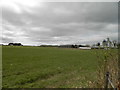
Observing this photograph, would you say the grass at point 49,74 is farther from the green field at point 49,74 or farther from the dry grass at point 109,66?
the dry grass at point 109,66

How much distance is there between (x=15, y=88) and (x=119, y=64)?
466 cm

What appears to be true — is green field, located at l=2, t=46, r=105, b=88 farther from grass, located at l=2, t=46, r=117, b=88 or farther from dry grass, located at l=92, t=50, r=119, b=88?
dry grass, located at l=92, t=50, r=119, b=88

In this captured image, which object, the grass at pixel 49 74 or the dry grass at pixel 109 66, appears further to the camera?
the grass at pixel 49 74

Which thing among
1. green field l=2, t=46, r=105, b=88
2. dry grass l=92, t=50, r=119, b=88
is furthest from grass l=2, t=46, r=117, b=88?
dry grass l=92, t=50, r=119, b=88

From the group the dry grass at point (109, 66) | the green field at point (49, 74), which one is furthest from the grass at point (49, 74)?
the dry grass at point (109, 66)

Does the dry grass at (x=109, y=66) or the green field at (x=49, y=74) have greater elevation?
the dry grass at (x=109, y=66)

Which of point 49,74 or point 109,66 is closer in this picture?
point 109,66

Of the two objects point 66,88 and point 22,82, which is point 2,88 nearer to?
point 22,82

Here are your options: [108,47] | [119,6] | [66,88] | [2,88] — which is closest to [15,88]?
[2,88]

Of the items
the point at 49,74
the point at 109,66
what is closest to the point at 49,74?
the point at 49,74

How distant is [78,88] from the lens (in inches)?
198

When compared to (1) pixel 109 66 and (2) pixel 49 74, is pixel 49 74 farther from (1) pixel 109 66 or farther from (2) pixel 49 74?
(1) pixel 109 66

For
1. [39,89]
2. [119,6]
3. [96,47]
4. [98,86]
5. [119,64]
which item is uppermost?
[119,6]

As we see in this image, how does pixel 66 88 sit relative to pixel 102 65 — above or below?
below
